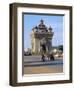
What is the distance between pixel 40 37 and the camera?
2268mm

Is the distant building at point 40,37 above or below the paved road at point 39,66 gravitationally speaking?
above

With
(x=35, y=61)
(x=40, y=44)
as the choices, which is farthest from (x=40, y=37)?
(x=35, y=61)

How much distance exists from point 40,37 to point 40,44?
0.06 metres

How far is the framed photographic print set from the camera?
85.7 inches

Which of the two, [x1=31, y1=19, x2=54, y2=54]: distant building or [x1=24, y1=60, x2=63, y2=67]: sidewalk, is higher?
[x1=31, y1=19, x2=54, y2=54]: distant building

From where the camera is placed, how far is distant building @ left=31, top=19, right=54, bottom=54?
225 centimetres

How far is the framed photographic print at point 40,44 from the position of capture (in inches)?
85.7

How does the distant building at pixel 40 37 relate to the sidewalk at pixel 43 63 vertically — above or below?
above

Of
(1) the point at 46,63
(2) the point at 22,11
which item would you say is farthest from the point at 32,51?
(2) the point at 22,11

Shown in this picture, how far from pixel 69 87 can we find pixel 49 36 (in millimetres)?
508

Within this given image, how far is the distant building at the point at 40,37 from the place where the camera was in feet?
7.38

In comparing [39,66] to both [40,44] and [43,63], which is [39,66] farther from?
[40,44]

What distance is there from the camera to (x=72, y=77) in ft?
7.88

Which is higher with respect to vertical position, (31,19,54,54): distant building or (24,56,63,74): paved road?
(31,19,54,54): distant building
